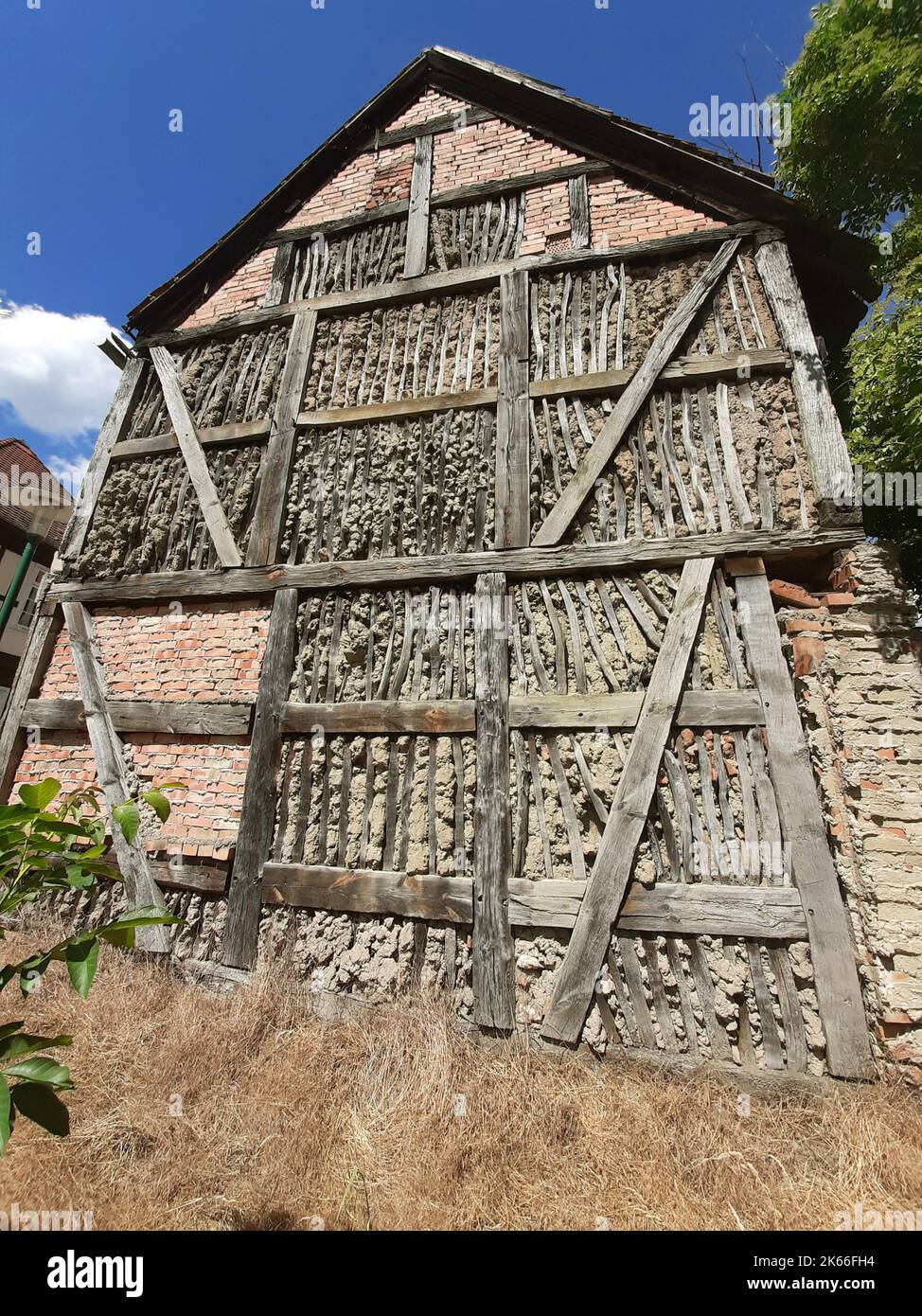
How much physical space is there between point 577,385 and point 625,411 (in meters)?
0.48

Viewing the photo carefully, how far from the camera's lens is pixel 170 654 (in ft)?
17.1

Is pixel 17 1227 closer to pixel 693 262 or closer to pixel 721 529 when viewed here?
pixel 721 529

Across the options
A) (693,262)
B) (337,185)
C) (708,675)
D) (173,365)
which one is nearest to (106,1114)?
(708,675)

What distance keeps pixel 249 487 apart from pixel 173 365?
2.19 metres

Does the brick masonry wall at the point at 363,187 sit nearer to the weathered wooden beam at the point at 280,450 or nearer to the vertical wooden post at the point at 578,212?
the weathered wooden beam at the point at 280,450

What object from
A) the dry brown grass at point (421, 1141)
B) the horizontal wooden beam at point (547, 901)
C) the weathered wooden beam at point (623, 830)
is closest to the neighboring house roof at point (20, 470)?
the horizontal wooden beam at point (547, 901)

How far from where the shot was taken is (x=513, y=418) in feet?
16.0

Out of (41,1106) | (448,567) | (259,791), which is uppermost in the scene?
(448,567)

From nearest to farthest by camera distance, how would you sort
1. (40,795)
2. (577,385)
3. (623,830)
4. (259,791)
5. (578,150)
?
1. (40,795)
2. (623,830)
3. (259,791)
4. (577,385)
5. (578,150)

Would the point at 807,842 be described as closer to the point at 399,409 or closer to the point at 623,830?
the point at 623,830

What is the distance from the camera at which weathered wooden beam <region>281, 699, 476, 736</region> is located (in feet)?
14.0

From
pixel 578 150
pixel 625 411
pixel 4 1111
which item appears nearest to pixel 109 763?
pixel 4 1111

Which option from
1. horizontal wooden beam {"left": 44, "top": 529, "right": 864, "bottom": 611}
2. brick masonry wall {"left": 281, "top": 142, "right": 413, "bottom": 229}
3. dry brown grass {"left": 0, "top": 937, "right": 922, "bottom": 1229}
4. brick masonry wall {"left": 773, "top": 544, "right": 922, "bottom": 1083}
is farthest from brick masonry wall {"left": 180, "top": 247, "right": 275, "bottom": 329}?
dry brown grass {"left": 0, "top": 937, "right": 922, "bottom": 1229}

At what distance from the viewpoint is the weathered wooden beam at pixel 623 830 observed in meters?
3.60
